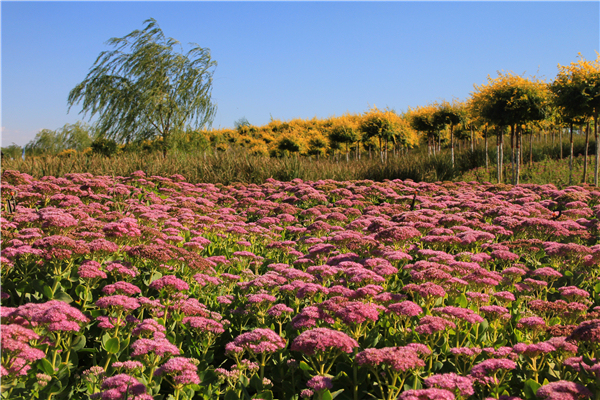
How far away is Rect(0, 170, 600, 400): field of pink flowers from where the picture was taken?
9.07 ft

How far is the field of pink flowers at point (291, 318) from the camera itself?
9.07 feet

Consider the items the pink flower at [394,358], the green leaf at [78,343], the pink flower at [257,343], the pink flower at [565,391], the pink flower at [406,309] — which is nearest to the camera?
the pink flower at [565,391]

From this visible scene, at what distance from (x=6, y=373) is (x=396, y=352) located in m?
2.35

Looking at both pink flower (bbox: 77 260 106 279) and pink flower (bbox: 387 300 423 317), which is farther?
pink flower (bbox: 77 260 106 279)

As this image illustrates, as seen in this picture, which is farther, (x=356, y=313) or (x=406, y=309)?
(x=406, y=309)

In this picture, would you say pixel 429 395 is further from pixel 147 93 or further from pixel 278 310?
pixel 147 93

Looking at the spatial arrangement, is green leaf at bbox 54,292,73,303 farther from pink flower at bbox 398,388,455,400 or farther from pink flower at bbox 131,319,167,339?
pink flower at bbox 398,388,455,400

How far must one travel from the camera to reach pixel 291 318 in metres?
4.13

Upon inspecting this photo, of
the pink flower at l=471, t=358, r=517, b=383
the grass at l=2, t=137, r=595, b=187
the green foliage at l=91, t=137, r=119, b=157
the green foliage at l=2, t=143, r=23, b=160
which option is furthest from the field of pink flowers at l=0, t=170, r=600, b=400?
the green foliage at l=91, t=137, r=119, b=157

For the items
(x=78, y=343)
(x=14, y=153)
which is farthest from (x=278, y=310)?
(x=14, y=153)

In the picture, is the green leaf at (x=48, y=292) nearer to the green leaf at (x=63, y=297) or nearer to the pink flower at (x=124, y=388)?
the green leaf at (x=63, y=297)

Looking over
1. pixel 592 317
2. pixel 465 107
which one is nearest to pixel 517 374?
pixel 592 317

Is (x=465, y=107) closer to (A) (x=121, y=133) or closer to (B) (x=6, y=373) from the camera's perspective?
(A) (x=121, y=133)

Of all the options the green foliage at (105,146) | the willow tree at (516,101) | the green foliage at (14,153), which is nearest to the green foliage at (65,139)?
the green foliage at (14,153)
